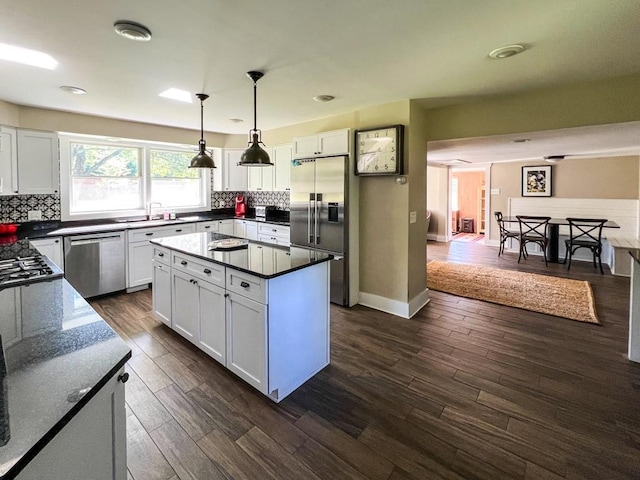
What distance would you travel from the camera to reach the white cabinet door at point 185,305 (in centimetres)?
289

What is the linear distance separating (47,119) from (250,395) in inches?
173

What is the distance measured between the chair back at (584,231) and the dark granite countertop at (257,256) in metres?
6.02

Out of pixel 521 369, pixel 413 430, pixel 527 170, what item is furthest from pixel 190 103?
pixel 527 170

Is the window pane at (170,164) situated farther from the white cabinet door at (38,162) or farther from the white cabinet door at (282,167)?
the white cabinet door at (282,167)

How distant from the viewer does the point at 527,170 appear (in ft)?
25.4

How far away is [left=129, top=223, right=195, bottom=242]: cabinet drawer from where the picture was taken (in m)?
4.65

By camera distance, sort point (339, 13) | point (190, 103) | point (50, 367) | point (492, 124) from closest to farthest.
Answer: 1. point (50, 367)
2. point (339, 13)
3. point (492, 124)
4. point (190, 103)

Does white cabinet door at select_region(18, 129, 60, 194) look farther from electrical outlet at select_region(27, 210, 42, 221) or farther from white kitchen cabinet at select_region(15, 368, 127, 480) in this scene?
white kitchen cabinet at select_region(15, 368, 127, 480)

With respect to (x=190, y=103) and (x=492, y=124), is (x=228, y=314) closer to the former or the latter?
(x=190, y=103)

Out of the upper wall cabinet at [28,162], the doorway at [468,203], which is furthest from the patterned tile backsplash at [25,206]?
the doorway at [468,203]

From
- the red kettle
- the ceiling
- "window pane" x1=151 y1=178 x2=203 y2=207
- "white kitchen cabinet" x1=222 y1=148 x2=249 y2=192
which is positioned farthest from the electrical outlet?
the red kettle

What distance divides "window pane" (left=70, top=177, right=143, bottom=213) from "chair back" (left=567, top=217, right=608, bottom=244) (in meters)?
7.92

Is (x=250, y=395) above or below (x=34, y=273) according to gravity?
below

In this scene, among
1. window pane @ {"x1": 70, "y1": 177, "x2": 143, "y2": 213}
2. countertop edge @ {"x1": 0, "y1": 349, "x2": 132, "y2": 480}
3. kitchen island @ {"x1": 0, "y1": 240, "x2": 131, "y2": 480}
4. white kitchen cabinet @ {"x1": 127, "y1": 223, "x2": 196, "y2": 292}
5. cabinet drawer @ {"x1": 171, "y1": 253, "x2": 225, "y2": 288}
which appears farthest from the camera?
window pane @ {"x1": 70, "y1": 177, "x2": 143, "y2": 213}
